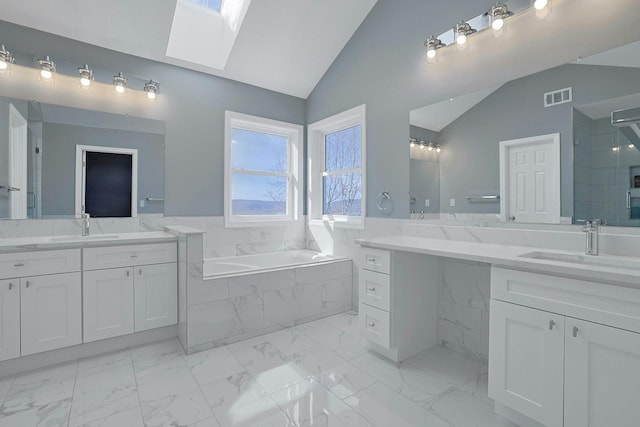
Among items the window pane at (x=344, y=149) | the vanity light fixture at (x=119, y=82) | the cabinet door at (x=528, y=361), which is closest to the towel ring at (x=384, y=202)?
the window pane at (x=344, y=149)

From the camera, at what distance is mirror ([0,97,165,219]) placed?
2.38 meters

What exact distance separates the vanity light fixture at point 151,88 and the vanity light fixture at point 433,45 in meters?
2.51

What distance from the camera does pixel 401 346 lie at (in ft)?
7.10

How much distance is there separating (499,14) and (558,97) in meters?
0.70

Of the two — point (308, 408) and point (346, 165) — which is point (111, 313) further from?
point (346, 165)

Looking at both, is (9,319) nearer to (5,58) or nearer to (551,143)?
(5,58)

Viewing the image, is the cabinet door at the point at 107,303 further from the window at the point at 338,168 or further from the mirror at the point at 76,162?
the window at the point at 338,168

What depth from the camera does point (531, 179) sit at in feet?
6.30

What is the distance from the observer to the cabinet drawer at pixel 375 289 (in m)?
2.11

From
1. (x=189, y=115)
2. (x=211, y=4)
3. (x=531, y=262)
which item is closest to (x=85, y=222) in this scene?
(x=189, y=115)

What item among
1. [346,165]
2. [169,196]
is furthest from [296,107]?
[169,196]

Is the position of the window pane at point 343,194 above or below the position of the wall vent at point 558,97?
below

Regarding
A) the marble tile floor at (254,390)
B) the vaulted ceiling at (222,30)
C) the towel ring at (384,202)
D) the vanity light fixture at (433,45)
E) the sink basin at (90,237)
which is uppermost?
the vaulted ceiling at (222,30)

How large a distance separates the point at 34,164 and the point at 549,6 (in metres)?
3.89
